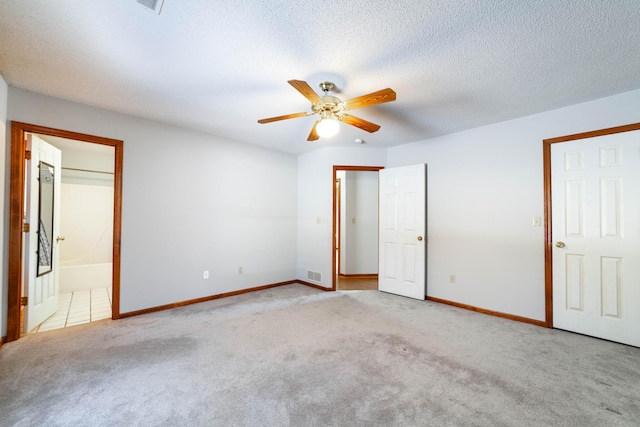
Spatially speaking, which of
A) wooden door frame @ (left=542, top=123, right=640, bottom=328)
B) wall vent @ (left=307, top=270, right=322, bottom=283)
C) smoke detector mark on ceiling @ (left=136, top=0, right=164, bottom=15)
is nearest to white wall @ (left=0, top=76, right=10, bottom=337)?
smoke detector mark on ceiling @ (left=136, top=0, right=164, bottom=15)

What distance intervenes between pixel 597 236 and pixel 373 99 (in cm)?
270

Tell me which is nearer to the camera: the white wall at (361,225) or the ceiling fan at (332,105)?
the ceiling fan at (332,105)

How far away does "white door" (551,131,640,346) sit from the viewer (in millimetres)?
2506

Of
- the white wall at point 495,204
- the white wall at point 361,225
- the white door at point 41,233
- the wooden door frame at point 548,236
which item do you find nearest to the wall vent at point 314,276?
the white wall at point 361,225

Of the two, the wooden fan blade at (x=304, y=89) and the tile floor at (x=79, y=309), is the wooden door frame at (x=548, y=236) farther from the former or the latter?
the tile floor at (x=79, y=309)

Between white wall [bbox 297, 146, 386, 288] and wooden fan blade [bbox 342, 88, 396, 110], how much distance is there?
85.8 inches

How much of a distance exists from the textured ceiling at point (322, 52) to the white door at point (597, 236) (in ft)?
2.02

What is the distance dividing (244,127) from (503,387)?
3.69 metres

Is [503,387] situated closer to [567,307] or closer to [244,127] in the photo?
[567,307]

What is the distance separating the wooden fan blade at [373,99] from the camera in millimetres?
1983

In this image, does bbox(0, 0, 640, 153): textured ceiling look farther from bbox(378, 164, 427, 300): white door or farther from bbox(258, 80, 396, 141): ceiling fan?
bbox(378, 164, 427, 300): white door

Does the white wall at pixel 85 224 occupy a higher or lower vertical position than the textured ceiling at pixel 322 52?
lower

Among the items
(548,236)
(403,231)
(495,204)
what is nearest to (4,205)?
(403,231)

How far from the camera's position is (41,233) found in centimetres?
301
